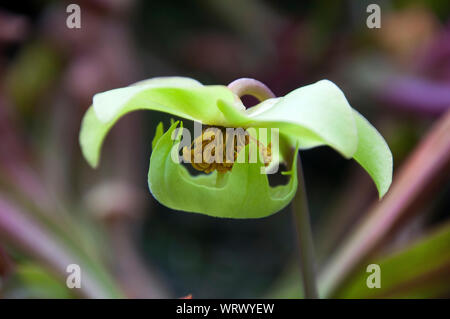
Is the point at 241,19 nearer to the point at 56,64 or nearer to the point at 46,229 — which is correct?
the point at 56,64

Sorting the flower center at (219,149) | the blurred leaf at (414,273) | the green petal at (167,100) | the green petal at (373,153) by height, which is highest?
the green petal at (167,100)

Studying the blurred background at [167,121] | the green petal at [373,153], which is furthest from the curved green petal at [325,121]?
the blurred background at [167,121]

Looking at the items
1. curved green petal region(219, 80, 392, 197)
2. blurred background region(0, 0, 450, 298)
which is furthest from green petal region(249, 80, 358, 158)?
blurred background region(0, 0, 450, 298)

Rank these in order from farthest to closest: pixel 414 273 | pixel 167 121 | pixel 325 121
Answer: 1. pixel 167 121
2. pixel 414 273
3. pixel 325 121

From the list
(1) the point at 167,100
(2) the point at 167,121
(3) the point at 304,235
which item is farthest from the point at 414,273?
(2) the point at 167,121

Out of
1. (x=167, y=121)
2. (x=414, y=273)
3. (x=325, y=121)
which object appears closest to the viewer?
(x=325, y=121)

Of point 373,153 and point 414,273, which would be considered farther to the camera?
point 414,273

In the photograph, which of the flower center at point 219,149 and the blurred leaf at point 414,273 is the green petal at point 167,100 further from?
the blurred leaf at point 414,273

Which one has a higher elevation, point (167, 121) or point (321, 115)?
point (167, 121)

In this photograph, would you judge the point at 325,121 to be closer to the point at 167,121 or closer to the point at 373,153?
the point at 373,153
